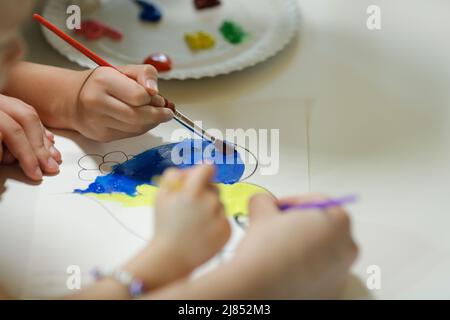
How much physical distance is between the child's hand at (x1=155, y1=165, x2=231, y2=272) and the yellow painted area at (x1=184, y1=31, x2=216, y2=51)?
0.30 metres

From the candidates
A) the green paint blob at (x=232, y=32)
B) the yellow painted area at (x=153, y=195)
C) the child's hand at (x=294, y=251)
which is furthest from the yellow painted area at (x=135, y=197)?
the green paint blob at (x=232, y=32)

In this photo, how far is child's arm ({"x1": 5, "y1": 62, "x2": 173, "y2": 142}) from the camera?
42 cm

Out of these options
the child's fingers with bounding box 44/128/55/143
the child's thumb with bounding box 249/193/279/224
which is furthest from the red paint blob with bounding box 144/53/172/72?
the child's thumb with bounding box 249/193/279/224

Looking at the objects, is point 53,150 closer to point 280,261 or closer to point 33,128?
point 33,128

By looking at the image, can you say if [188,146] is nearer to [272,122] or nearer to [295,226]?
[272,122]

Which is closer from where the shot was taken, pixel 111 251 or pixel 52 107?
pixel 111 251

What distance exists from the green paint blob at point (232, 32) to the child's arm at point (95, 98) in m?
0.15

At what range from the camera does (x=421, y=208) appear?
1.19 feet

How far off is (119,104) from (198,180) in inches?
7.0

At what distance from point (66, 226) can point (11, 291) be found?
0.15 ft

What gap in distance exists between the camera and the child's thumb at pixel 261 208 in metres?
0.28

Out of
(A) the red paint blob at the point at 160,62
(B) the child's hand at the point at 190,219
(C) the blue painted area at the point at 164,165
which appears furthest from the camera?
(A) the red paint blob at the point at 160,62

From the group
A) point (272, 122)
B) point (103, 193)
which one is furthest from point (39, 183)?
point (272, 122)

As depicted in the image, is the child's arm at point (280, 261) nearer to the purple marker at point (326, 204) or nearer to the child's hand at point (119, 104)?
the purple marker at point (326, 204)
